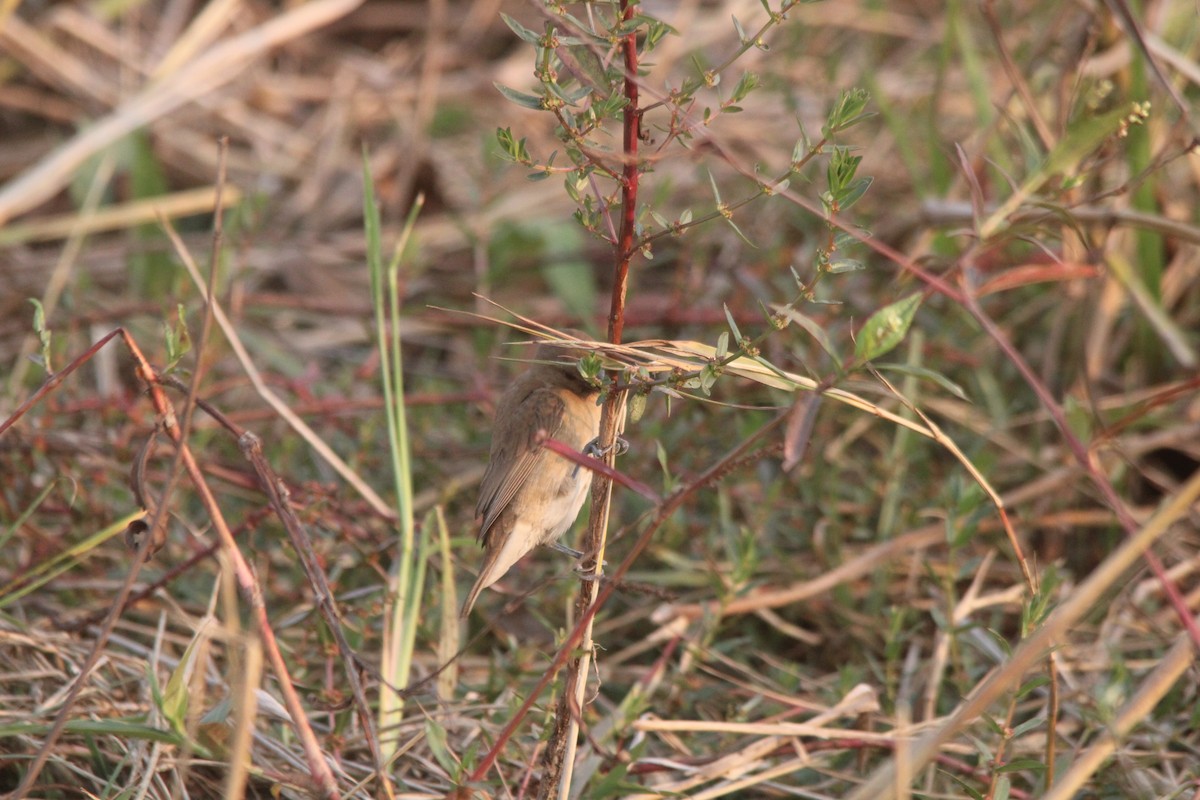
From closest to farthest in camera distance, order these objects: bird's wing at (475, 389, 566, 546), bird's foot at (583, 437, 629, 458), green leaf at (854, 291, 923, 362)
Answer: green leaf at (854, 291, 923, 362), bird's foot at (583, 437, 629, 458), bird's wing at (475, 389, 566, 546)

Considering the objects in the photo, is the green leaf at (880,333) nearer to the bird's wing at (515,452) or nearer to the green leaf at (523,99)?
the green leaf at (523,99)

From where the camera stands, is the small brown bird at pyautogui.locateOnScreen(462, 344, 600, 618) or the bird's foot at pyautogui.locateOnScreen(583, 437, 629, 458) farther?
the small brown bird at pyautogui.locateOnScreen(462, 344, 600, 618)

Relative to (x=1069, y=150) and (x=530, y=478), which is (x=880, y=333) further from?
(x=530, y=478)

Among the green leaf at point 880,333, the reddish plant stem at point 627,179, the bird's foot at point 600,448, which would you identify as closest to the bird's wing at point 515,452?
the bird's foot at point 600,448

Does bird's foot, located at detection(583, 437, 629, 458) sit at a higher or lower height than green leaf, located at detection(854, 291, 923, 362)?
higher

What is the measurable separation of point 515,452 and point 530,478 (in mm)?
96

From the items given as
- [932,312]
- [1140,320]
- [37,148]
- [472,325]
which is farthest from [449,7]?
[1140,320]

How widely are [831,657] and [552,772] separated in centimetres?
152

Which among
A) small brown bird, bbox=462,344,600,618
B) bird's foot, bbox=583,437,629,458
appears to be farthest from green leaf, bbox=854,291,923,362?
small brown bird, bbox=462,344,600,618

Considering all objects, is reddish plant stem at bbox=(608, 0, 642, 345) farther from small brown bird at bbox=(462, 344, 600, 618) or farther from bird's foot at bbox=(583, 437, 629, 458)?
small brown bird at bbox=(462, 344, 600, 618)

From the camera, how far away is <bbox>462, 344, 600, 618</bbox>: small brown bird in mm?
3074

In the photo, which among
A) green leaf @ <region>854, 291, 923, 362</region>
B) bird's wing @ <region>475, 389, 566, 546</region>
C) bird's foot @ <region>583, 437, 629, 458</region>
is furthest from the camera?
bird's wing @ <region>475, 389, 566, 546</region>

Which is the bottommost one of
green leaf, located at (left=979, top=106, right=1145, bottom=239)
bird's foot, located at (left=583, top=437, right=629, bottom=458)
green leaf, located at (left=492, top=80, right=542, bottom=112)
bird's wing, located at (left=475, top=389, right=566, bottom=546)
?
bird's foot, located at (left=583, top=437, right=629, bottom=458)

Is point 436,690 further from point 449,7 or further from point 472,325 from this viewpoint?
point 449,7
